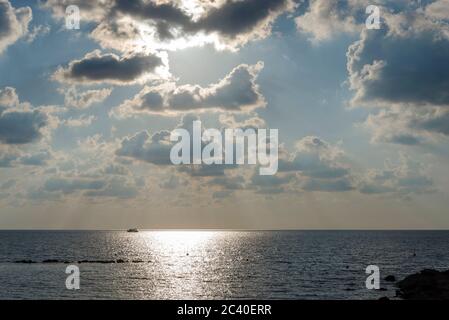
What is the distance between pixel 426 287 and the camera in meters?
75.3

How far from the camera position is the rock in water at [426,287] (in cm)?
6981

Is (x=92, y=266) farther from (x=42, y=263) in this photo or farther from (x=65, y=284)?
(x=65, y=284)

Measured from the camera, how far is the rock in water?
6981 cm

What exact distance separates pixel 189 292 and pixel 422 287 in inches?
1606

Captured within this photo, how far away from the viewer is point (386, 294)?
3152 inches
